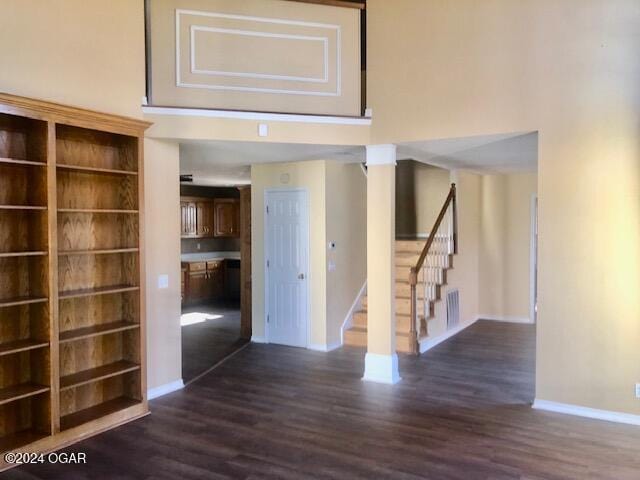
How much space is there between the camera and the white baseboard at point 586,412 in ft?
12.9

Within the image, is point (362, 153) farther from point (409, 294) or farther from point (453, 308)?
point (453, 308)

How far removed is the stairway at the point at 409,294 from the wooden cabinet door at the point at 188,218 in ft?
14.9

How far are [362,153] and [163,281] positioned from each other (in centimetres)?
254

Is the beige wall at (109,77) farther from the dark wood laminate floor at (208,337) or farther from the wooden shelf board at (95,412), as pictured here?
the dark wood laminate floor at (208,337)

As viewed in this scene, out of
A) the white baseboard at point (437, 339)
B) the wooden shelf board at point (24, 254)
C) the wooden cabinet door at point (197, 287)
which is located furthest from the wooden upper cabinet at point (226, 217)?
the wooden shelf board at point (24, 254)

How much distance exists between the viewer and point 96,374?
12.8ft

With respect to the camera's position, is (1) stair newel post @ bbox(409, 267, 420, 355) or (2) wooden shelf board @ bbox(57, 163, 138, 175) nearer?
(2) wooden shelf board @ bbox(57, 163, 138, 175)

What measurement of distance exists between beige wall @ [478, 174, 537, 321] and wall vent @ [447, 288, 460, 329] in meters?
1.23

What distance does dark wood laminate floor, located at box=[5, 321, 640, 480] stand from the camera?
3.21 meters

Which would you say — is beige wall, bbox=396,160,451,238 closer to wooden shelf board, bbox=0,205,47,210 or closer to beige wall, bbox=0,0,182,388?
beige wall, bbox=0,0,182,388

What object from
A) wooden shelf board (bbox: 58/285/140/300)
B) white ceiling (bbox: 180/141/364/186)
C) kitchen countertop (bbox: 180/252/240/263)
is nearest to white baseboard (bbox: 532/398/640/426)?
white ceiling (bbox: 180/141/364/186)

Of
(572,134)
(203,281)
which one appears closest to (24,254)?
(572,134)

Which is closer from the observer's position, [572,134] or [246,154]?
[572,134]

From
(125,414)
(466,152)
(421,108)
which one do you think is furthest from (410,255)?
(125,414)
